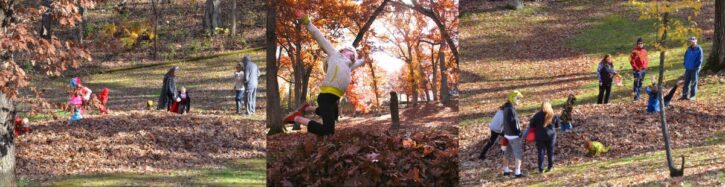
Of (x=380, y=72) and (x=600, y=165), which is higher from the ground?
(x=380, y=72)

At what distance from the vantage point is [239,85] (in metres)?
10.7

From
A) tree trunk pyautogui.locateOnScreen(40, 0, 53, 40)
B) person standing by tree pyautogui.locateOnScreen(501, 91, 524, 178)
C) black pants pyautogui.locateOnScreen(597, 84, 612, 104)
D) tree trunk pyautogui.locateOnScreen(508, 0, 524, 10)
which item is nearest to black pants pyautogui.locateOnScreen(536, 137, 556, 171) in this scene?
person standing by tree pyautogui.locateOnScreen(501, 91, 524, 178)

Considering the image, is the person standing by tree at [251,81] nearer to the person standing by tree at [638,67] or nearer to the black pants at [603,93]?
the black pants at [603,93]

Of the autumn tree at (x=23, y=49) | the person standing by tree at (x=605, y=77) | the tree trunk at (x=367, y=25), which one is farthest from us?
the person standing by tree at (x=605, y=77)

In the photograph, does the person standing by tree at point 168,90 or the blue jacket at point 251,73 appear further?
the person standing by tree at point 168,90

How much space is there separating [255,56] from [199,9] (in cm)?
366

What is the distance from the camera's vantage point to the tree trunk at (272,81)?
8453 mm

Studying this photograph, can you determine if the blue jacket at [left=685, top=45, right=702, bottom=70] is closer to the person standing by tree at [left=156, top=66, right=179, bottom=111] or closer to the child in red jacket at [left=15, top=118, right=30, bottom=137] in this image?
the person standing by tree at [left=156, top=66, right=179, bottom=111]

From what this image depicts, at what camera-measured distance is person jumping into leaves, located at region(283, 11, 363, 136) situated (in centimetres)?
787

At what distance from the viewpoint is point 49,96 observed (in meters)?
9.91

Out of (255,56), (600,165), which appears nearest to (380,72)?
(255,56)

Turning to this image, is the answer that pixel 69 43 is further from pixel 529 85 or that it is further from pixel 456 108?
pixel 529 85

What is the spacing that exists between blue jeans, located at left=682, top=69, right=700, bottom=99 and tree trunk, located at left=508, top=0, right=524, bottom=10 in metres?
6.45

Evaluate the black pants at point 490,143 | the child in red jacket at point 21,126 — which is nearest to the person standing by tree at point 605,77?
the black pants at point 490,143
